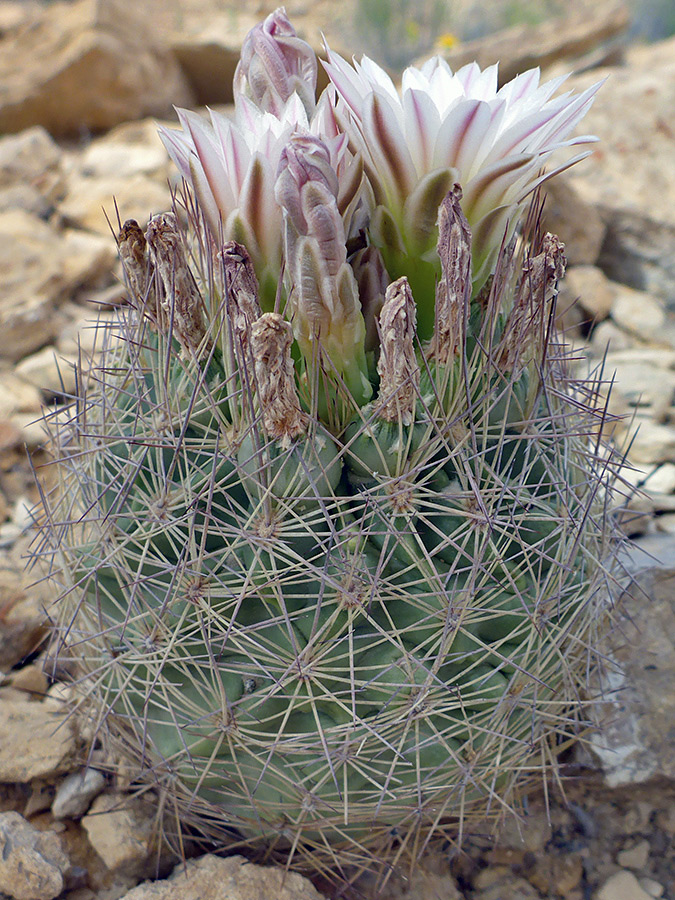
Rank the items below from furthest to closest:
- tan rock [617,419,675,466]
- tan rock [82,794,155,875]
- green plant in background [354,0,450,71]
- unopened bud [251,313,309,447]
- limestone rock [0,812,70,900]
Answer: green plant in background [354,0,450,71]
tan rock [617,419,675,466]
tan rock [82,794,155,875]
limestone rock [0,812,70,900]
unopened bud [251,313,309,447]

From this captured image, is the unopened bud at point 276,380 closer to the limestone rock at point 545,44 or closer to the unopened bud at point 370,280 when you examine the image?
the unopened bud at point 370,280

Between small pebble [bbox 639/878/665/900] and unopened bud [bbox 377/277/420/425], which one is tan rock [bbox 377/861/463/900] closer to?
small pebble [bbox 639/878/665/900]

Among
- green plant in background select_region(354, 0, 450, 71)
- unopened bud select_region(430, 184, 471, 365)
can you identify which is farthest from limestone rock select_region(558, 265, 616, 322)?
green plant in background select_region(354, 0, 450, 71)

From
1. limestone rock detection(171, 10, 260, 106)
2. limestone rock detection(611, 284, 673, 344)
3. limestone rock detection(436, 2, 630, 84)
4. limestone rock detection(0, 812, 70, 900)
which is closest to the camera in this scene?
limestone rock detection(0, 812, 70, 900)

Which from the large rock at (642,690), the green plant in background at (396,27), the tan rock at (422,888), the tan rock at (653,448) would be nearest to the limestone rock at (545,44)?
the green plant in background at (396,27)

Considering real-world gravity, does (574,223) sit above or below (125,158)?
below

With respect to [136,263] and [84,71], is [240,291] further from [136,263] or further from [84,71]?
[84,71]

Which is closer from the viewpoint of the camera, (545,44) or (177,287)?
(177,287)

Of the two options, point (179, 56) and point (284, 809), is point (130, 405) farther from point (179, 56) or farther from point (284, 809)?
point (179, 56)

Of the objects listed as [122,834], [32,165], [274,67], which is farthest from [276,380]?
[32,165]
